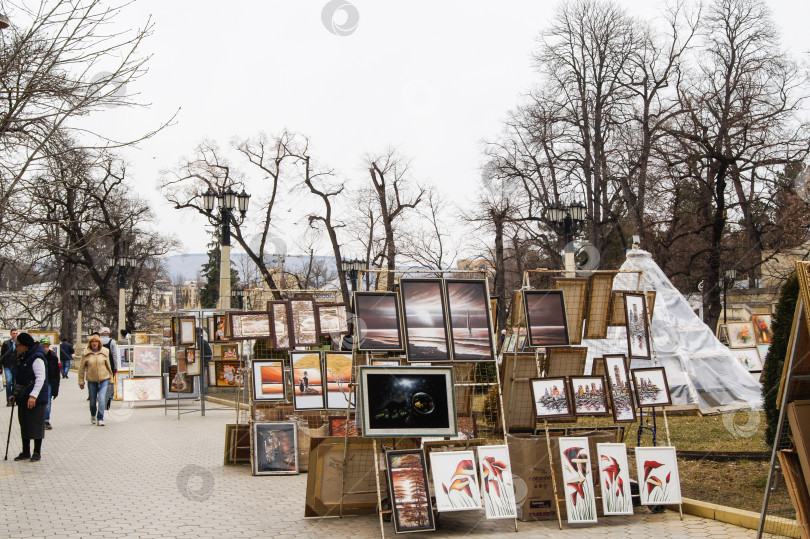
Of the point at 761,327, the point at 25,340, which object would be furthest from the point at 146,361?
the point at 761,327

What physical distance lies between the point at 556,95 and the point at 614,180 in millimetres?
5161

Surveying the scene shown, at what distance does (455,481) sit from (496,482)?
16.0 inches

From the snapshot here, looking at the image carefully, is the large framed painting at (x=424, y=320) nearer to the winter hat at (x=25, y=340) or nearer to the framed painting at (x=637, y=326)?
the framed painting at (x=637, y=326)

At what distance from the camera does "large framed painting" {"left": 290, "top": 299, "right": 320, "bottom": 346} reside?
475 inches

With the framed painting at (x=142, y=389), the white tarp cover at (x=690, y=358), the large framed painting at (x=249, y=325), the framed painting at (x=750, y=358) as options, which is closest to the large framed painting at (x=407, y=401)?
the large framed painting at (x=249, y=325)

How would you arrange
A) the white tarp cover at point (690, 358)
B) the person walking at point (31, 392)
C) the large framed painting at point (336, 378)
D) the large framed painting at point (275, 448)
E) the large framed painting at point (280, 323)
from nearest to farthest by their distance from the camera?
the large framed painting at point (275, 448), the large framed painting at point (336, 378), the person walking at point (31, 392), the large framed painting at point (280, 323), the white tarp cover at point (690, 358)

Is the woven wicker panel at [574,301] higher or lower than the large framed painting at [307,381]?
higher

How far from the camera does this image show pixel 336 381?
11.2m

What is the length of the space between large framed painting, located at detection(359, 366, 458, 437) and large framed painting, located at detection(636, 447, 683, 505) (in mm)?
2124

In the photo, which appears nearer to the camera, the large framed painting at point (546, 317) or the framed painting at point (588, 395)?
the framed painting at point (588, 395)

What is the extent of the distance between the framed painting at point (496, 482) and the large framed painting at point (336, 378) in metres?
3.46

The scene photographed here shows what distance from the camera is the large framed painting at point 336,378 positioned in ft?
36.5

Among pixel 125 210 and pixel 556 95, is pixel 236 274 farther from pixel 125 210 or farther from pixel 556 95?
pixel 556 95

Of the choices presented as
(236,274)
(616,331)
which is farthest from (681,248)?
(236,274)
